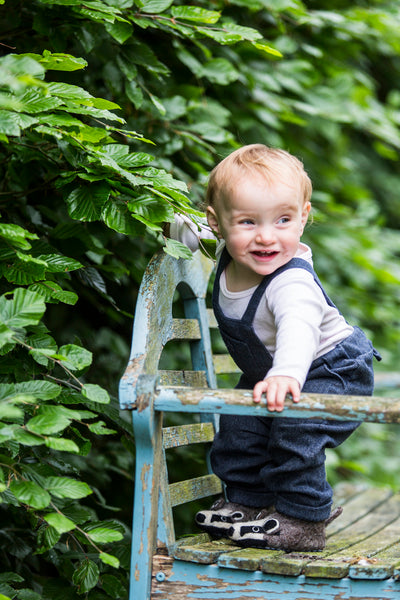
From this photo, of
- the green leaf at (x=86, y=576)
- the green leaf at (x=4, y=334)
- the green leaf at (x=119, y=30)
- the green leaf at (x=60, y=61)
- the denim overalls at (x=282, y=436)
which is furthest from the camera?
the green leaf at (x=119, y=30)

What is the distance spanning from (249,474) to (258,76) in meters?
1.52

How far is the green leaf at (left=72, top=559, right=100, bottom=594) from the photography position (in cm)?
150

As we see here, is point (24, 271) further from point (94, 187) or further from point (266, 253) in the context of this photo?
point (266, 253)

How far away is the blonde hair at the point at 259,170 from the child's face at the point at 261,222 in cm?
2

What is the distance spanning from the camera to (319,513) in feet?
5.28

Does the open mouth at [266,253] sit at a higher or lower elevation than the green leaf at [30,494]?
higher

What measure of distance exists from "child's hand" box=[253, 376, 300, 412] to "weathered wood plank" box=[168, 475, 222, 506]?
40cm

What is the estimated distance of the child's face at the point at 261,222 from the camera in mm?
1601

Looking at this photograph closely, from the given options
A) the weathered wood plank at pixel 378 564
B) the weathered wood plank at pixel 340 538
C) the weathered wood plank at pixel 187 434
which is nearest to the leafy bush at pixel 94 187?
the weathered wood plank at pixel 187 434

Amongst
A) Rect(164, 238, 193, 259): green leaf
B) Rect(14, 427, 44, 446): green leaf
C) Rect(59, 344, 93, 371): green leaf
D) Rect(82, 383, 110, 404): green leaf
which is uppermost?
Rect(164, 238, 193, 259): green leaf

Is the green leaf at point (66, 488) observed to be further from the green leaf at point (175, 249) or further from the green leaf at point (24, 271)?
the green leaf at point (175, 249)

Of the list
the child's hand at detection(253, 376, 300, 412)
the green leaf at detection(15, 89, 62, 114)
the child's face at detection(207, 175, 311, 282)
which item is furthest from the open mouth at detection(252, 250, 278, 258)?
the green leaf at detection(15, 89, 62, 114)

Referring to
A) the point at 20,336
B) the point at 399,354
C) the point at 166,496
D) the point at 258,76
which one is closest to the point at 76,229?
the point at 20,336

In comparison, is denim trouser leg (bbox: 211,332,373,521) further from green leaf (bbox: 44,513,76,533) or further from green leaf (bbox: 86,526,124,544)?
green leaf (bbox: 44,513,76,533)
